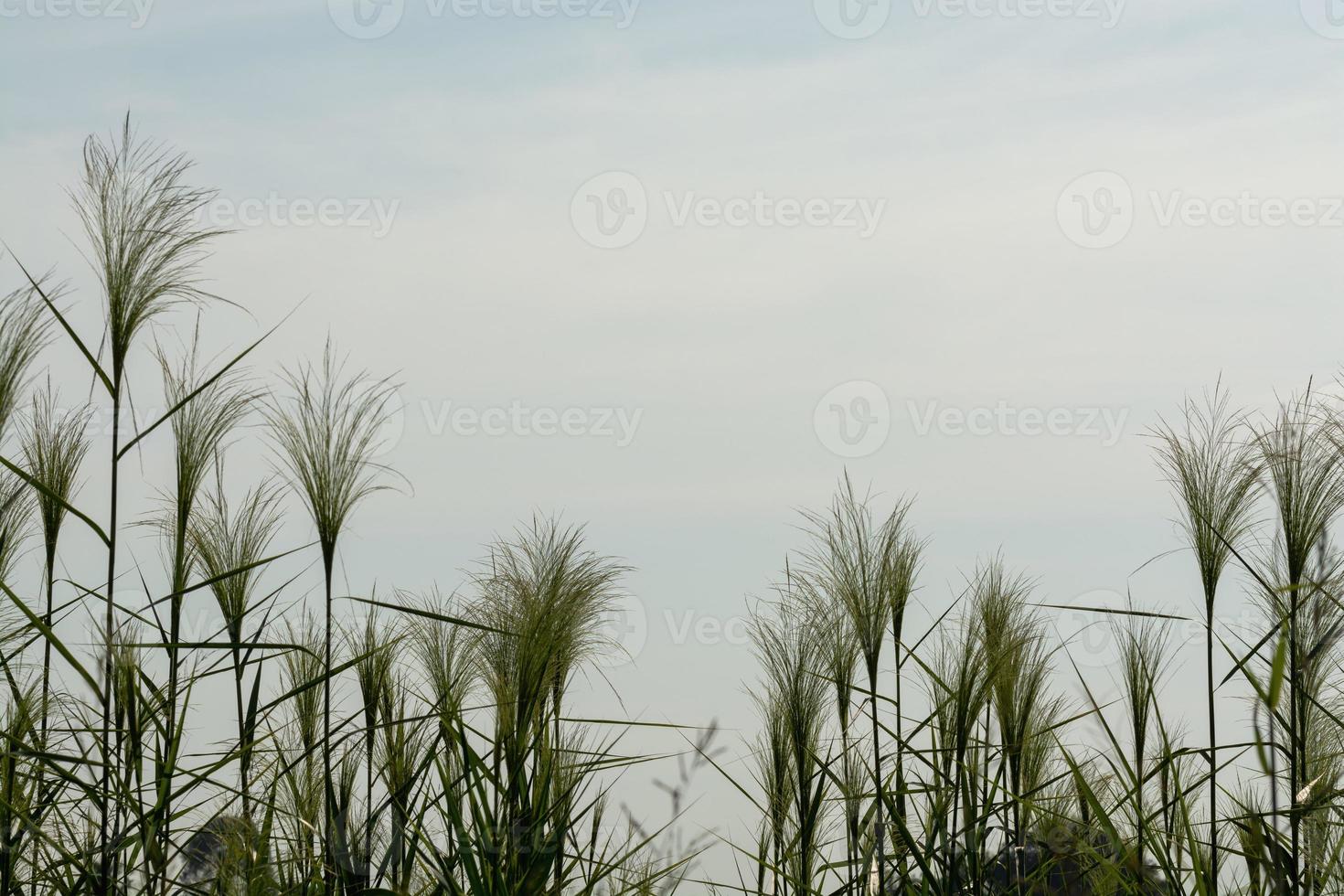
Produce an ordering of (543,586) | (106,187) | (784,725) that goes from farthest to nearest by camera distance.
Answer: (784,725), (543,586), (106,187)

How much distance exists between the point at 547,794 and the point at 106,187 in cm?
177

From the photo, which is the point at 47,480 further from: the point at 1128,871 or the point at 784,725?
the point at 1128,871

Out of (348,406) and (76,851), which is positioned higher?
(348,406)

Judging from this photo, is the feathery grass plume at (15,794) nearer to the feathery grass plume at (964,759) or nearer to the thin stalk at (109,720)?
the thin stalk at (109,720)

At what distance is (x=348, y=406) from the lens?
3.76m

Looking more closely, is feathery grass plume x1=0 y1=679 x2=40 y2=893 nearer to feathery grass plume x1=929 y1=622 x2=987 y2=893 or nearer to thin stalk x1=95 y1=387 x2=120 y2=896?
thin stalk x1=95 y1=387 x2=120 y2=896

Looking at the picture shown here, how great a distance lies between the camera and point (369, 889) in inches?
116

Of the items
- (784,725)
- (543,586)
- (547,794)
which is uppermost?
(543,586)

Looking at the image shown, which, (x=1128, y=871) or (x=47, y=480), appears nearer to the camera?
(x=1128, y=871)

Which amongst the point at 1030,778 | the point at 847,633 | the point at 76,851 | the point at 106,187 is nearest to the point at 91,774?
the point at 76,851

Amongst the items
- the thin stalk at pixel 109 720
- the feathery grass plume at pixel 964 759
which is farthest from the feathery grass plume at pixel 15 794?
the feathery grass plume at pixel 964 759

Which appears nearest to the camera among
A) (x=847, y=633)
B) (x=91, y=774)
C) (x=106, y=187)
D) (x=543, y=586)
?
(x=91, y=774)

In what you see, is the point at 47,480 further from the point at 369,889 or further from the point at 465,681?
the point at 369,889

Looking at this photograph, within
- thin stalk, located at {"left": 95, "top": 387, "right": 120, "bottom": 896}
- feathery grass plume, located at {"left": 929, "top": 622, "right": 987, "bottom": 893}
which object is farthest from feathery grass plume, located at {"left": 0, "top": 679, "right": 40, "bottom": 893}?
feathery grass plume, located at {"left": 929, "top": 622, "right": 987, "bottom": 893}
